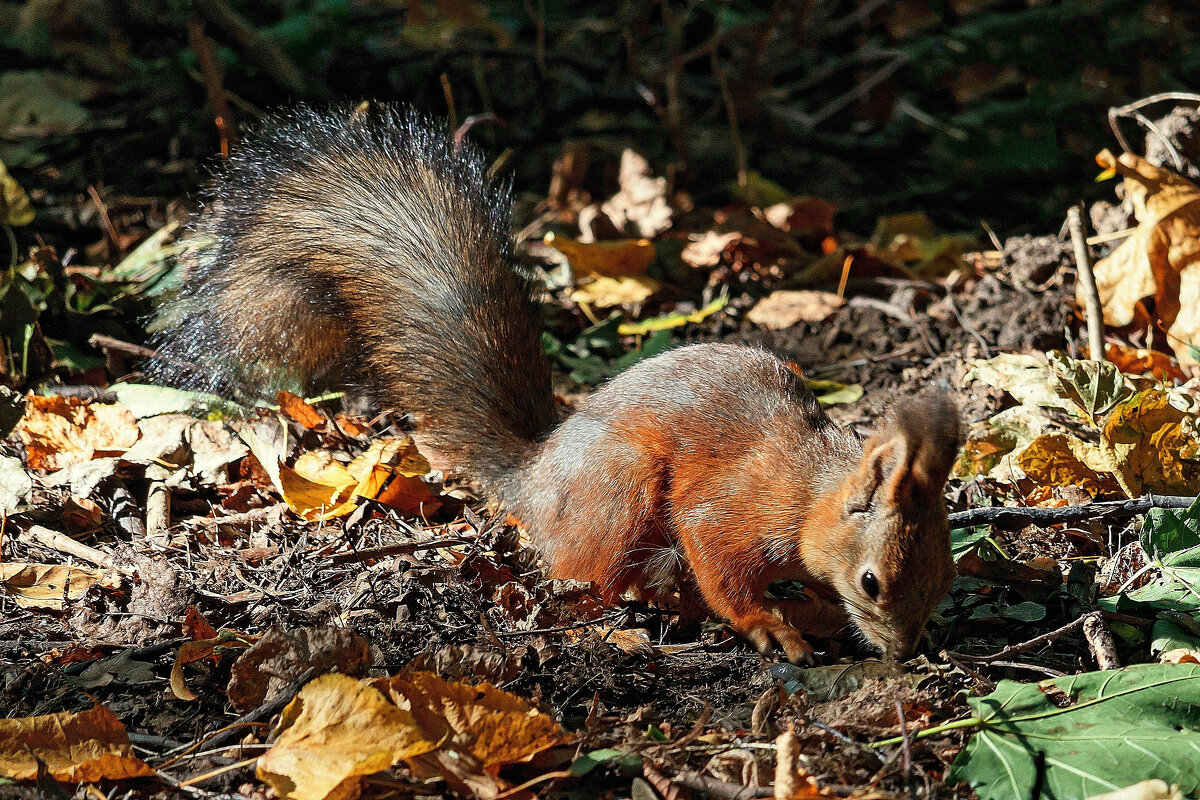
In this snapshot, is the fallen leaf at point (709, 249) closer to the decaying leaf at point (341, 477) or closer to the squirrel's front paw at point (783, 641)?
the decaying leaf at point (341, 477)

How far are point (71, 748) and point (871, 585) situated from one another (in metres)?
1.28

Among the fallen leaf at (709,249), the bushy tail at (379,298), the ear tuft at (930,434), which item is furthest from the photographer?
the fallen leaf at (709,249)

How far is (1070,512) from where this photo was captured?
218 cm

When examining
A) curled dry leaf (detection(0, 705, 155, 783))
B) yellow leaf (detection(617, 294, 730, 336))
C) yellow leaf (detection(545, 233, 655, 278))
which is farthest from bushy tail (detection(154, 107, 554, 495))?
curled dry leaf (detection(0, 705, 155, 783))

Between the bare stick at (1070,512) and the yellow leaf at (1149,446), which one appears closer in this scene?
the bare stick at (1070,512)

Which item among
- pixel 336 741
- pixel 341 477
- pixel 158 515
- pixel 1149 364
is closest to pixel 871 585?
pixel 336 741

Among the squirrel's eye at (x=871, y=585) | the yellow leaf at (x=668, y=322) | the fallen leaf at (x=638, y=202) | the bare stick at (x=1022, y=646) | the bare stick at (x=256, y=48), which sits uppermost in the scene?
the bare stick at (x=256, y=48)

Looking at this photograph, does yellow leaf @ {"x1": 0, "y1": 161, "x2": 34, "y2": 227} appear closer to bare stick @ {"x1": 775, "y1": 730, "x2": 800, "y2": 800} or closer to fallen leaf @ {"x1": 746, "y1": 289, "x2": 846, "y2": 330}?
fallen leaf @ {"x1": 746, "y1": 289, "x2": 846, "y2": 330}

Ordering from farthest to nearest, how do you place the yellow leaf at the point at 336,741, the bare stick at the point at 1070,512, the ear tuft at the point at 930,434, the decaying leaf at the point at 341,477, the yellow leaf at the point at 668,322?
the yellow leaf at the point at 668,322
the decaying leaf at the point at 341,477
the bare stick at the point at 1070,512
the ear tuft at the point at 930,434
the yellow leaf at the point at 336,741

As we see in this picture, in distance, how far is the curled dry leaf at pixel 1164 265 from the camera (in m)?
2.87

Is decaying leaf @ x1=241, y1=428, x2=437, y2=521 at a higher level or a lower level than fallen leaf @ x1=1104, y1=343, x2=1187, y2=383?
lower

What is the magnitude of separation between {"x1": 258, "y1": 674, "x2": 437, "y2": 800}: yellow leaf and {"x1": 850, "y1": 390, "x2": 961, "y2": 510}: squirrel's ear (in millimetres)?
845

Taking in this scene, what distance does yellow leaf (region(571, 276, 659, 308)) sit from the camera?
11.3 ft

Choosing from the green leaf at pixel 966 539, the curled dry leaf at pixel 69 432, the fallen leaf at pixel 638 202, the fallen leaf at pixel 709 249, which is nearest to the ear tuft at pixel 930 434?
the green leaf at pixel 966 539
